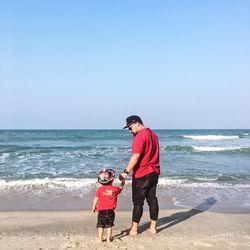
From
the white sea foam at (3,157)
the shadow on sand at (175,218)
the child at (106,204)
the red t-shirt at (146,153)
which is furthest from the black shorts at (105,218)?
the white sea foam at (3,157)

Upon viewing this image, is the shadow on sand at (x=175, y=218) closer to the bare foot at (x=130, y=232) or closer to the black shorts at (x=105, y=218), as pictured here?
the bare foot at (x=130, y=232)

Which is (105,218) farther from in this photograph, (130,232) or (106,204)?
(130,232)

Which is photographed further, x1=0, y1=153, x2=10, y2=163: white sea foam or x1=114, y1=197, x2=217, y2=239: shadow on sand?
x1=0, y1=153, x2=10, y2=163: white sea foam

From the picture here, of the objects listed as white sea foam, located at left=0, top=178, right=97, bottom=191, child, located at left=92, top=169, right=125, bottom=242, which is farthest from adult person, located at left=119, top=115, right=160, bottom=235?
white sea foam, located at left=0, top=178, right=97, bottom=191

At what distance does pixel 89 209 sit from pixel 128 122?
2571mm

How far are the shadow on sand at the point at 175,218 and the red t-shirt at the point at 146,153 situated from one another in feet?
3.05

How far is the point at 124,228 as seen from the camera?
6168 mm

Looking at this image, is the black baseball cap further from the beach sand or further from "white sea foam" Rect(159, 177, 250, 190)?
"white sea foam" Rect(159, 177, 250, 190)

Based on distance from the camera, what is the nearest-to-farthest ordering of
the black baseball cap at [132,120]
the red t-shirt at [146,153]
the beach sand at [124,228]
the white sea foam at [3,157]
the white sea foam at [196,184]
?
1. the beach sand at [124,228]
2. the red t-shirt at [146,153]
3. the black baseball cap at [132,120]
4. the white sea foam at [196,184]
5. the white sea foam at [3,157]

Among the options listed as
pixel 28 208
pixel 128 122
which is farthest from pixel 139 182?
pixel 28 208

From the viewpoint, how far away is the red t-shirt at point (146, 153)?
5613 millimetres

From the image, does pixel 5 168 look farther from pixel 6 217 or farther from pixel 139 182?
pixel 139 182

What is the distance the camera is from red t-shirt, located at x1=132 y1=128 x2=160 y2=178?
221 inches

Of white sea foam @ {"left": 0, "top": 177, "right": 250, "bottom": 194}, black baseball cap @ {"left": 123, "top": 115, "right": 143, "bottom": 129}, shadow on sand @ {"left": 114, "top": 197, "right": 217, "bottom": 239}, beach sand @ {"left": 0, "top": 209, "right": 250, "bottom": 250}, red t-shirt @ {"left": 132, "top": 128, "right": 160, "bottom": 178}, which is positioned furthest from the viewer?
white sea foam @ {"left": 0, "top": 177, "right": 250, "bottom": 194}
